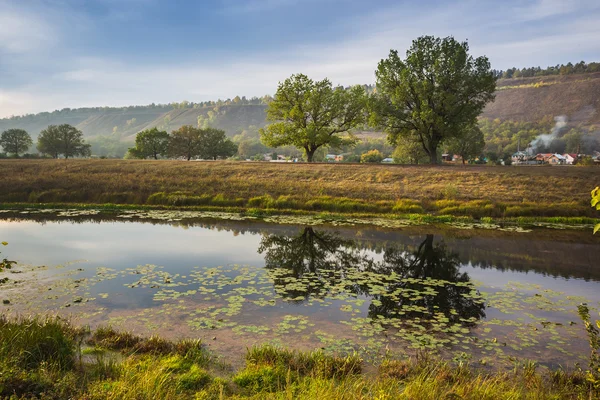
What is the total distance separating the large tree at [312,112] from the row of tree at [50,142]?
57962 mm

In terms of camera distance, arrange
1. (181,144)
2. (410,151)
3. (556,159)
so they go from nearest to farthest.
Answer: (181,144), (410,151), (556,159)

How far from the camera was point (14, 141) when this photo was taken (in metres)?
87.6

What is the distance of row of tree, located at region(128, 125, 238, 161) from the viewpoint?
3172 inches

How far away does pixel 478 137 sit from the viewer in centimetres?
7894

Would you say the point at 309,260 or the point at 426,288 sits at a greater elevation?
the point at 309,260

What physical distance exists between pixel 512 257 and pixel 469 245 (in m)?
2.42

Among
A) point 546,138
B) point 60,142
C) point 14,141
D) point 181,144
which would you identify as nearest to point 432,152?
point 181,144

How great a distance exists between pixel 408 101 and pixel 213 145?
161 ft

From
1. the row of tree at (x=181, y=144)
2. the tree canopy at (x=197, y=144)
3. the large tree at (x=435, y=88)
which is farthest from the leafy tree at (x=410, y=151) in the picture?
the row of tree at (x=181, y=144)

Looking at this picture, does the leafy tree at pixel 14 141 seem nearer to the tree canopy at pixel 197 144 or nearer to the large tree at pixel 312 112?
the tree canopy at pixel 197 144

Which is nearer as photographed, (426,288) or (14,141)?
(426,288)

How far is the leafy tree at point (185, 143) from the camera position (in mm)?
80250

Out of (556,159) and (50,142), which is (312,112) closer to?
(50,142)

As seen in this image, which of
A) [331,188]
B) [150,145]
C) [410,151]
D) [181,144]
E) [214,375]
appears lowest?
[214,375]
